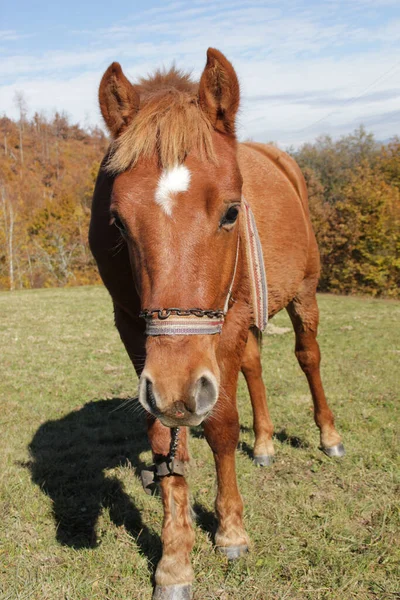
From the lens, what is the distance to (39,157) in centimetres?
8094

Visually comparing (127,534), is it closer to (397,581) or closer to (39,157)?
(397,581)

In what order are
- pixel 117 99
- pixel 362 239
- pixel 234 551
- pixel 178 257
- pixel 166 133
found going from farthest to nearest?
pixel 362 239 → pixel 234 551 → pixel 117 99 → pixel 166 133 → pixel 178 257

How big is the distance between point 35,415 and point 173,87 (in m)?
4.45

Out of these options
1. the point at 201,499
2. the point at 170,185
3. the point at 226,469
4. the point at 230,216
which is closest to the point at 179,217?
the point at 170,185

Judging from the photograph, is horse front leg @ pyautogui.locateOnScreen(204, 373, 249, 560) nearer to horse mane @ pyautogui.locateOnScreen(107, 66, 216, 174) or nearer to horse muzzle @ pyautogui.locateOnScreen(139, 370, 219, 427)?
horse muzzle @ pyautogui.locateOnScreen(139, 370, 219, 427)

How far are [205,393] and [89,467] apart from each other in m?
2.76

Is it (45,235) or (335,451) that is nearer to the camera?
(335,451)

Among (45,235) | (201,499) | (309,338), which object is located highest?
(309,338)

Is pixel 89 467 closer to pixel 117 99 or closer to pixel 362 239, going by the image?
pixel 117 99

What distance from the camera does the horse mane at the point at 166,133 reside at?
2.15 m

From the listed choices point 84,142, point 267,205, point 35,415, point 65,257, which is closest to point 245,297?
point 267,205

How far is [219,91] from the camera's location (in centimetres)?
235

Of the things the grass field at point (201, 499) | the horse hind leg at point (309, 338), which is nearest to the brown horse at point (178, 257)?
the grass field at point (201, 499)

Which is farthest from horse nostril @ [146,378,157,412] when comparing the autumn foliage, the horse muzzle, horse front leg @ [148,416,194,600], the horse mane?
the autumn foliage
